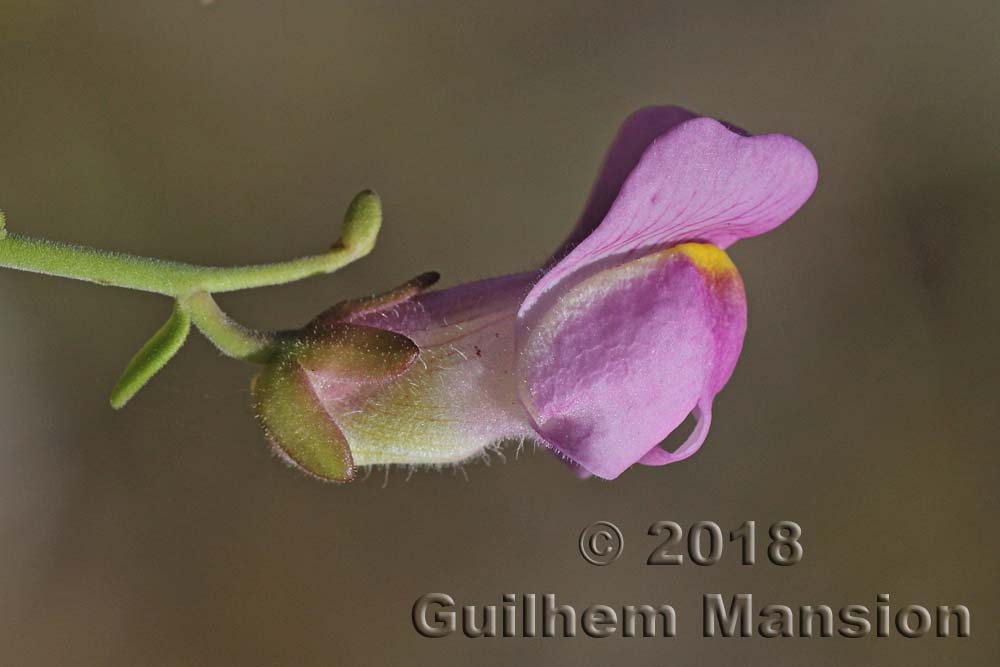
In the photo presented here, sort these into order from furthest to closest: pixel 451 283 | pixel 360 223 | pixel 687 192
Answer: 1. pixel 451 283
2. pixel 360 223
3. pixel 687 192

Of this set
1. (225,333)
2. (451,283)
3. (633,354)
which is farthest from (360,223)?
(451,283)

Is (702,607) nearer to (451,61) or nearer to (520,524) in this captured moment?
(520,524)

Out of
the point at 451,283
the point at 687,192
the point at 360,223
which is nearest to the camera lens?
the point at 687,192

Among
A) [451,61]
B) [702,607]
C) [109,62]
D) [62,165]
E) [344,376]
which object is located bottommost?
[344,376]

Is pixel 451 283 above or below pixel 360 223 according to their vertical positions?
above

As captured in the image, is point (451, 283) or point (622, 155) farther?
point (451, 283)

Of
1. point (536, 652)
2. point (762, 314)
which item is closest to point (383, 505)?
point (536, 652)

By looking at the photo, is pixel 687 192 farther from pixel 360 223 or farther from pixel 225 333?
pixel 225 333
